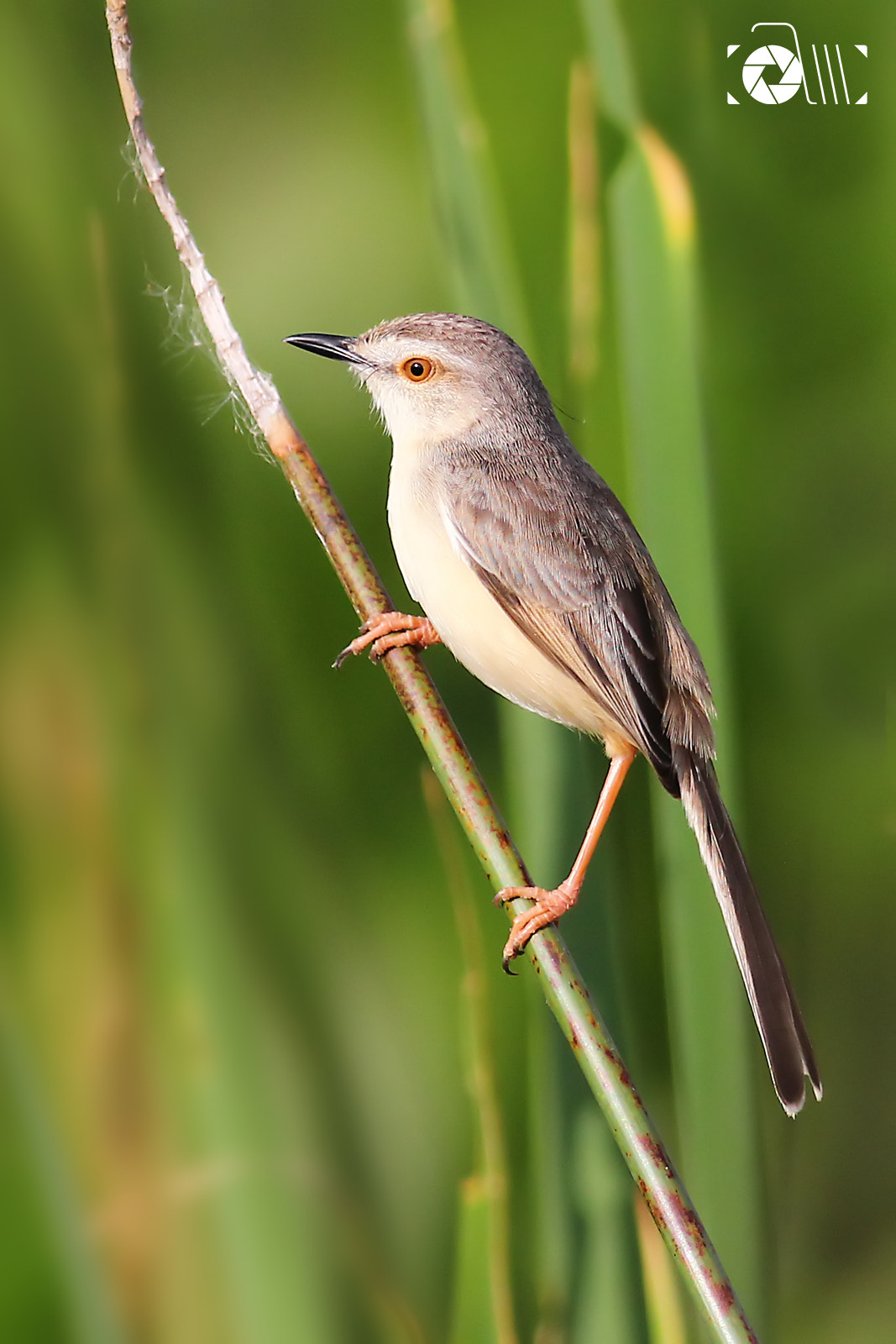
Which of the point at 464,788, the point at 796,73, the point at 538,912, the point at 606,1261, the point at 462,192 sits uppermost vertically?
the point at 796,73

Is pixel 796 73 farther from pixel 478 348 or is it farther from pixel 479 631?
pixel 479 631

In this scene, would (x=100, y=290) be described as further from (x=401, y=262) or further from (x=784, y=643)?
(x=784, y=643)

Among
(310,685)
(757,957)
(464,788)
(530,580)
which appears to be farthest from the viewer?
(310,685)

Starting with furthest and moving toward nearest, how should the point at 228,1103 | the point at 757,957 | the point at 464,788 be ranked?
the point at 228,1103 < the point at 757,957 < the point at 464,788

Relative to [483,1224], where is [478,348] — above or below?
above

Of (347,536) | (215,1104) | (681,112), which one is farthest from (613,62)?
(215,1104)

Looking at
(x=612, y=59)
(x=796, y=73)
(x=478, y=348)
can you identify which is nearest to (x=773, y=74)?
(x=796, y=73)

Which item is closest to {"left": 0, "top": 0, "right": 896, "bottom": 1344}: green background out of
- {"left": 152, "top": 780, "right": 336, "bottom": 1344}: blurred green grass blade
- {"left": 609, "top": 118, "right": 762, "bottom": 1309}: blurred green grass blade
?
{"left": 152, "top": 780, "right": 336, "bottom": 1344}: blurred green grass blade
